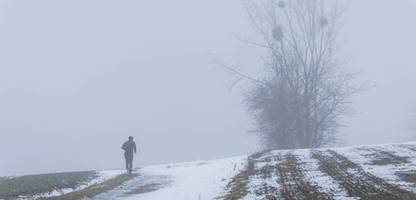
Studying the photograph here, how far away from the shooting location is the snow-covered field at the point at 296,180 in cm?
1609

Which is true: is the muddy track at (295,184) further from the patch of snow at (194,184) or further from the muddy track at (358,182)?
the patch of snow at (194,184)

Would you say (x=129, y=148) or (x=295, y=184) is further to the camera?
(x=129, y=148)

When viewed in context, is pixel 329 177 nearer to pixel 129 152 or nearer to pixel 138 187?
pixel 138 187

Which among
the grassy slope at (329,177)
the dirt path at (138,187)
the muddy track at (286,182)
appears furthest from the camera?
the dirt path at (138,187)

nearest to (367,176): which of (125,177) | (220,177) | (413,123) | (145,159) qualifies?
(220,177)

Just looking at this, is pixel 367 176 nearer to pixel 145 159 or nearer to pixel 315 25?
pixel 315 25

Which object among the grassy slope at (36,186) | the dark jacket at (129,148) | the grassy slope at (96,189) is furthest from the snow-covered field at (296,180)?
the dark jacket at (129,148)

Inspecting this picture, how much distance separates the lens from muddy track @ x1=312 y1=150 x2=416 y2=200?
47.8ft

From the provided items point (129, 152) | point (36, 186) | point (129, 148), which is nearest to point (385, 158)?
point (36, 186)

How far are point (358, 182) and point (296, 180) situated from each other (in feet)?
7.62

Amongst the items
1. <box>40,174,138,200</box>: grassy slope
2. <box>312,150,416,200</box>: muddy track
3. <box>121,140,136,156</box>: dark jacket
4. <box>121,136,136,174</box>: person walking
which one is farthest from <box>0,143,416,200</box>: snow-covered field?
<box>121,140,136,156</box>: dark jacket

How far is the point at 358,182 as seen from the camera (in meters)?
17.5

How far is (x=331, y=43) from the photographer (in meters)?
54.4

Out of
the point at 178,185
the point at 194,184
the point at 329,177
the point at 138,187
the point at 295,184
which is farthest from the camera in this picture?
the point at 138,187
